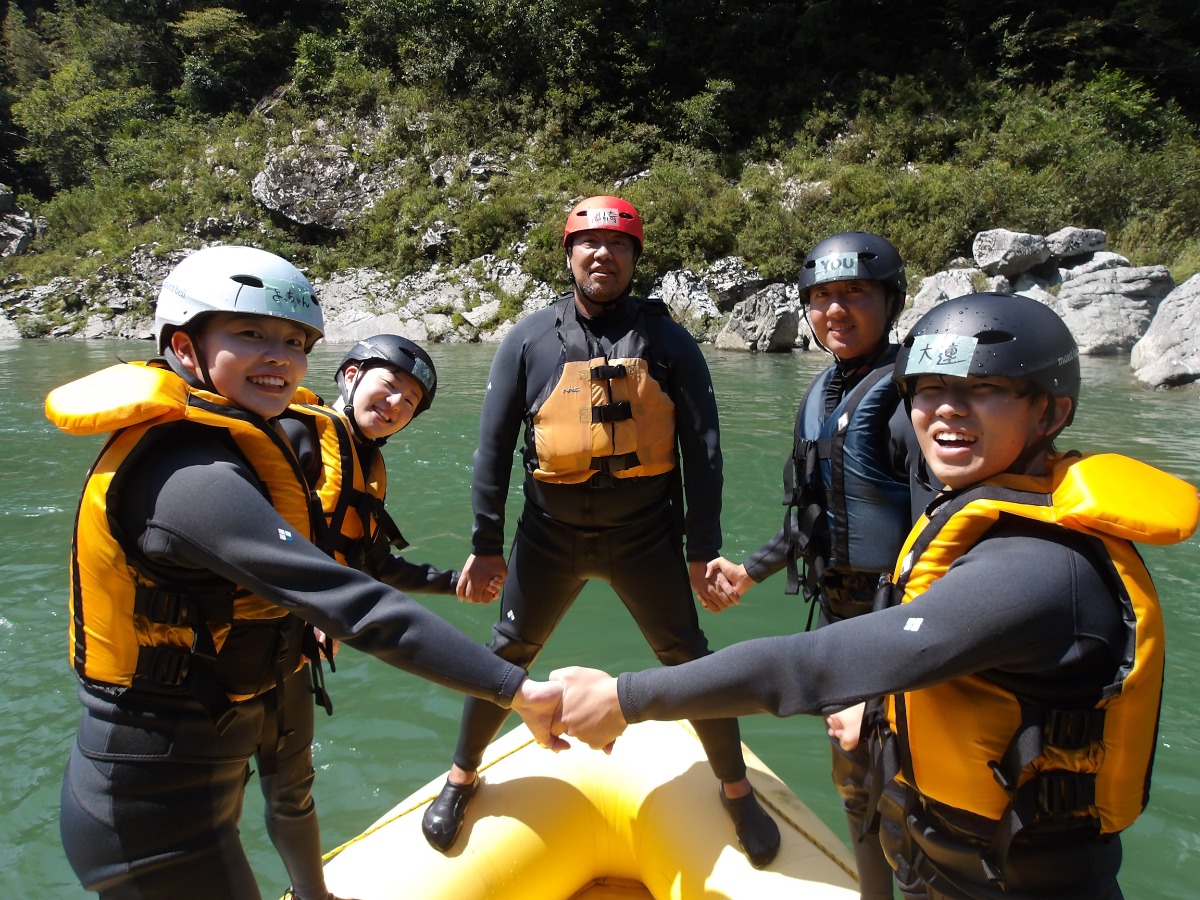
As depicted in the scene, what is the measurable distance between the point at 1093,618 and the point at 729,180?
26639mm

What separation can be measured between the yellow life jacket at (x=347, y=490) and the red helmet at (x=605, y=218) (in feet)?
3.77

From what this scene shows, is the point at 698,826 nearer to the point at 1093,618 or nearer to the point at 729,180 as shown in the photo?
the point at 1093,618

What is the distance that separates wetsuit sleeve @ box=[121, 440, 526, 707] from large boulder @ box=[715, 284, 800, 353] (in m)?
18.0

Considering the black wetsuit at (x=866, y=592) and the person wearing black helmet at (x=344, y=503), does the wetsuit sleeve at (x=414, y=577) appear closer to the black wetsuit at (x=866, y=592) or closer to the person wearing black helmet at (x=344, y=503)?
the person wearing black helmet at (x=344, y=503)

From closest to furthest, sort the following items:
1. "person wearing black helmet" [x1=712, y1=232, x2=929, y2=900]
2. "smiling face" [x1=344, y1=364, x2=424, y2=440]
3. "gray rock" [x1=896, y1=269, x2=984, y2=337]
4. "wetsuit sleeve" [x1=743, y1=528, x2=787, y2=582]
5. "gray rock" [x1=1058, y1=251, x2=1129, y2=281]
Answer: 1. "person wearing black helmet" [x1=712, y1=232, x2=929, y2=900]
2. "smiling face" [x1=344, y1=364, x2=424, y2=440]
3. "wetsuit sleeve" [x1=743, y1=528, x2=787, y2=582]
4. "gray rock" [x1=1058, y1=251, x2=1129, y2=281]
5. "gray rock" [x1=896, y1=269, x2=984, y2=337]

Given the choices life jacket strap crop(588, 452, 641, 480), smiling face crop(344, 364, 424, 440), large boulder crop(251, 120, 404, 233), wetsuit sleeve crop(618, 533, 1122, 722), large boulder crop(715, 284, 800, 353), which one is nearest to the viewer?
wetsuit sleeve crop(618, 533, 1122, 722)

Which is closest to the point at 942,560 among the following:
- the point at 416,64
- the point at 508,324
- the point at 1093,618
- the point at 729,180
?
the point at 1093,618

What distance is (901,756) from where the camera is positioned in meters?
1.81

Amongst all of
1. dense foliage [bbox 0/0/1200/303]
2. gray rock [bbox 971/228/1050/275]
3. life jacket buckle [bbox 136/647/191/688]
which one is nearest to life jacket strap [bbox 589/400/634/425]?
life jacket buckle [bbox 136/647/191/688]

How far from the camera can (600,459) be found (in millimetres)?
2934

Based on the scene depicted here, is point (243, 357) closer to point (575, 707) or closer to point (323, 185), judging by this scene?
point (575, 707)

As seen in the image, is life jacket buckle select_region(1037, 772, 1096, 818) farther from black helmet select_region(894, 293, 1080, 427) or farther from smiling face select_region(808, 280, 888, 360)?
smiling face select_region(808, 280, 888, 360)

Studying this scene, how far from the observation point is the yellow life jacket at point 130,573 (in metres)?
1.80

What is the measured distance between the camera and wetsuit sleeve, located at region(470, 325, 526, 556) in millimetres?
3078
